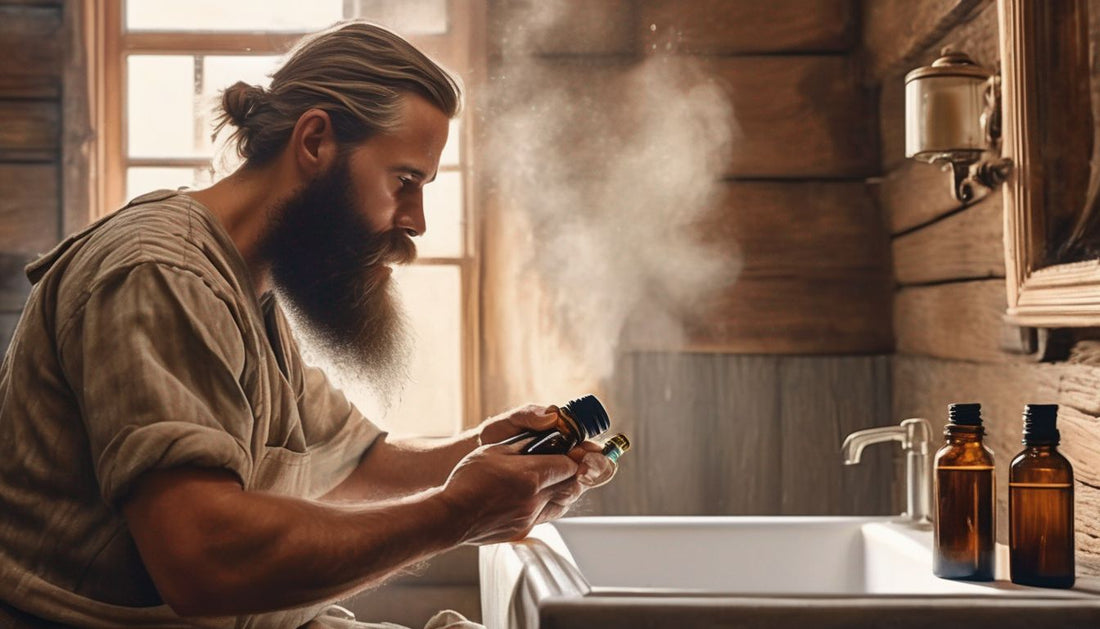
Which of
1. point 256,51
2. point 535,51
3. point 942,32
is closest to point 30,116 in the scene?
point 256,51

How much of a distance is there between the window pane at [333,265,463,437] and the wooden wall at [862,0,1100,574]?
91 cm

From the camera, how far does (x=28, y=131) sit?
2.27m

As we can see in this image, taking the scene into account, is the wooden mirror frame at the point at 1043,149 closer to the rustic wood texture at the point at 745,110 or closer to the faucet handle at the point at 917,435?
the faucet handle at the point at 917,435

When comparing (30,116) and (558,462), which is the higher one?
(30,116)

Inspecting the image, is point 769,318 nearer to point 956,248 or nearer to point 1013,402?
point 956,248

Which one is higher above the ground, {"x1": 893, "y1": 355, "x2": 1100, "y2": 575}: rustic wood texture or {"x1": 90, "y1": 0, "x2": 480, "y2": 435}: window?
{"x1": 90, "y1": 0, "x2": 480, "y2": 435}: window

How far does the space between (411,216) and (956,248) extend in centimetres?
95

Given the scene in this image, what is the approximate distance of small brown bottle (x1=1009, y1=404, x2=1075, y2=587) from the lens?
1123 mm

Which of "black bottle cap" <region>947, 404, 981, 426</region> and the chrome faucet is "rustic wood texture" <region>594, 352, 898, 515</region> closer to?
the chrome faucet

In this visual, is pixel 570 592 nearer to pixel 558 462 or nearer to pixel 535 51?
pixel 558 462

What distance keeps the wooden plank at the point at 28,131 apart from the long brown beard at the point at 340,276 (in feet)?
3.47

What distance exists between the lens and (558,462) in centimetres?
125

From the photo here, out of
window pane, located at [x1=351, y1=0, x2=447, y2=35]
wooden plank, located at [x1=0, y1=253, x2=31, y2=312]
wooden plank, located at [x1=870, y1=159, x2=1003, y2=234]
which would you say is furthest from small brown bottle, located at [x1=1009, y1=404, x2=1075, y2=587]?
wooden plank, located at [x1=0, y1=253, x2=31, y2=312]

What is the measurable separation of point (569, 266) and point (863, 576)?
906 mm
